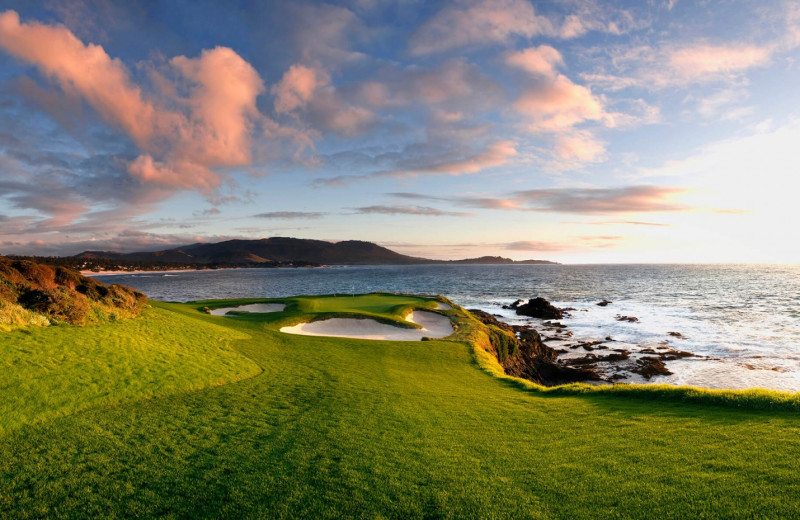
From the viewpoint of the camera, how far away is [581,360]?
33.4 m

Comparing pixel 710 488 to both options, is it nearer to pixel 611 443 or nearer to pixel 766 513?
pixel 766 513

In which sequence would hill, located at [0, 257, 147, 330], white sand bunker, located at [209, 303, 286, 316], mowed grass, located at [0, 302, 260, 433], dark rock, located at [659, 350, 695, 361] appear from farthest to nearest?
white sand bunker, located at [209, 303, 286, 316]
dark rock, located at [659, 350, 695, 361]
hill, located at [0, 257, 147, 330]
mowed grass, located at [0, 302, 260, 433]

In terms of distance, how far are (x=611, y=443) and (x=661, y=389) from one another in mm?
5753

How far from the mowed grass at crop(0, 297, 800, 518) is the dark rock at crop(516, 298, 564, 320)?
46.8 meters

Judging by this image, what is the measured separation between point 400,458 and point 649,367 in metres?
29.6

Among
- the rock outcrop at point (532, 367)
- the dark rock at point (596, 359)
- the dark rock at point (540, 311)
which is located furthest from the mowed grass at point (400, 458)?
the dark rock at point (540, 311)

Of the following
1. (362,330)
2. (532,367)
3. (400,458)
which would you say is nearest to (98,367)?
(400,458)

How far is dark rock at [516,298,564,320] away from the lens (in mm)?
57375

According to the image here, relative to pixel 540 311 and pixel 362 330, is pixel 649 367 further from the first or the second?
pixel 540 311

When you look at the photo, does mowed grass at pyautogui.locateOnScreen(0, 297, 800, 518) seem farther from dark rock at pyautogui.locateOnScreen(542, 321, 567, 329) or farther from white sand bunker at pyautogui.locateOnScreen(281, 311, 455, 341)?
dark rock at pyautogui.locateOnScreen(542, 321, 567, 329)

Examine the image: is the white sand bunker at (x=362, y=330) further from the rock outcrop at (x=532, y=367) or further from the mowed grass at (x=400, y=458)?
the mowed grass at (x=400, y=458)

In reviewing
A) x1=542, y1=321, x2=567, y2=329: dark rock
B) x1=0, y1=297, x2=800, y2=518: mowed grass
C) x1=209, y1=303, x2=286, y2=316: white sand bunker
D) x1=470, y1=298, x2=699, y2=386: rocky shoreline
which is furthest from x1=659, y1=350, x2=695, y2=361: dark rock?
x1=209, y1=303, x2=286, y2=316: white sand bunker

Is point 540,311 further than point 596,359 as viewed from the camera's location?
Yes

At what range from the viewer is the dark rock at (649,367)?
28.5 meters
